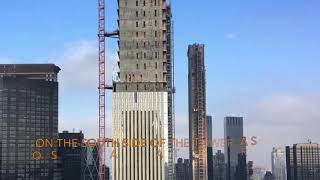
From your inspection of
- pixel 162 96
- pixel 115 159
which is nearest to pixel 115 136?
pixel 115 159

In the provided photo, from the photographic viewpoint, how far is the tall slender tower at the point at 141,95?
477 ft

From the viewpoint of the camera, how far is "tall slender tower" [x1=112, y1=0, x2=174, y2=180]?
14550cm

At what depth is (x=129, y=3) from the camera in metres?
151

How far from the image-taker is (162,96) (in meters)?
147

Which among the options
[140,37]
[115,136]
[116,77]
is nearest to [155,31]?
[140,37]

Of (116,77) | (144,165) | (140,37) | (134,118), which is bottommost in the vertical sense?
(144,165)

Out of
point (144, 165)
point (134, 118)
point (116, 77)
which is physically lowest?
point (144, 165)

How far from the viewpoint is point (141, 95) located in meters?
146

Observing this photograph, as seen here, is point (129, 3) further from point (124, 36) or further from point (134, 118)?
point (134, 118)

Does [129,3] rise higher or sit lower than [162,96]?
higher

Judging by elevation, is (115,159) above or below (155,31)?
below

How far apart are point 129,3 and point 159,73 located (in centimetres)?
1942

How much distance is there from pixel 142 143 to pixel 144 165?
17.6ft

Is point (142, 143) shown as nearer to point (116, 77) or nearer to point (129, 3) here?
point (116, 77)
